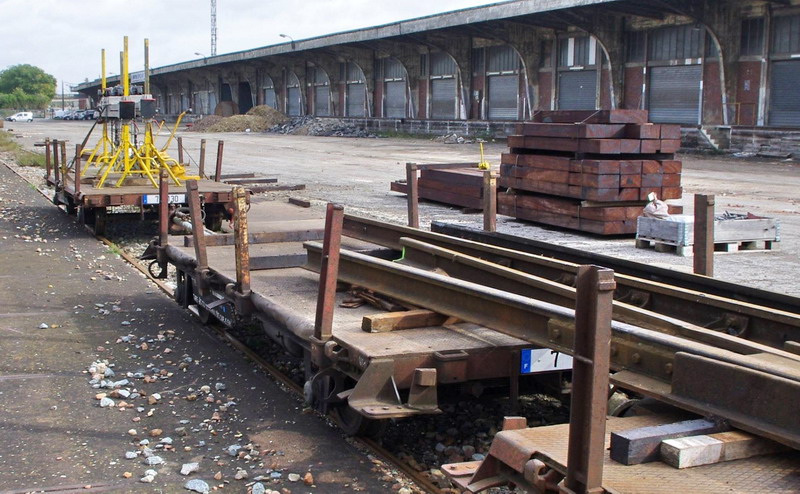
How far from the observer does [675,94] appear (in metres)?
36.8

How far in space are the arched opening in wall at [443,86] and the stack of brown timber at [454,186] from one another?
31866 mm

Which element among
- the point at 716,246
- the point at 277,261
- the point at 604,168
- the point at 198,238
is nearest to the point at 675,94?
the point at 604,168

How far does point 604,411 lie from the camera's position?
3.06m

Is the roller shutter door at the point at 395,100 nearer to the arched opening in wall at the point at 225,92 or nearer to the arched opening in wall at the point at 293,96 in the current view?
the arched opening in wall at the point at 293,96

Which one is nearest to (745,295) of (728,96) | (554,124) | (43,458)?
(43,458)

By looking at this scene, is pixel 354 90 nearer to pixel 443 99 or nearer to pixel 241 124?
pixel 241 124

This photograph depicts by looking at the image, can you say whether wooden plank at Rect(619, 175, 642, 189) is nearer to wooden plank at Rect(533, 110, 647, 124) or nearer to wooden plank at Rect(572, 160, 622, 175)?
wooden plank at Rect(572, 160, 622, 175)

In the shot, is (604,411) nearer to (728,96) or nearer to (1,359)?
(1,359)

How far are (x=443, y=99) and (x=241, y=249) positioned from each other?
46257 millimetres

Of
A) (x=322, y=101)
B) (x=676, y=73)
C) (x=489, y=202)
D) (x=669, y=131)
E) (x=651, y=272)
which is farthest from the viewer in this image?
(x=322, y=101)

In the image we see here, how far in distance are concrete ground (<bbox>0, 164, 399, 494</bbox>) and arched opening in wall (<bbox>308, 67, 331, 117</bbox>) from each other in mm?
55738

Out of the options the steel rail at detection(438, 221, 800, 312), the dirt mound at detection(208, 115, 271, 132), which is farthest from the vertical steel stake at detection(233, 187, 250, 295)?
the dirt mound at detection(208, 115, 271, 132)

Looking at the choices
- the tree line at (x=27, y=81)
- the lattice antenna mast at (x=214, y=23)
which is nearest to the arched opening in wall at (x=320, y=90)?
the lattice antenna mast at (x=214, y=23)

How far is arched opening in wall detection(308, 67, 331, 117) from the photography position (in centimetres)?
6406
